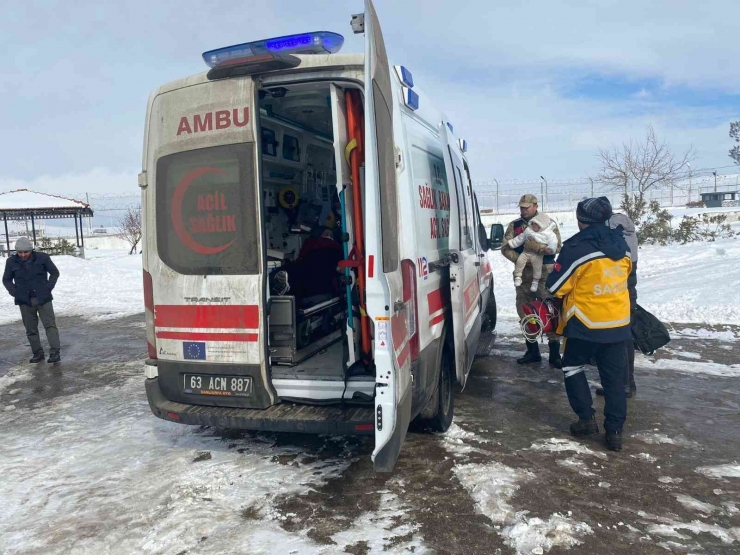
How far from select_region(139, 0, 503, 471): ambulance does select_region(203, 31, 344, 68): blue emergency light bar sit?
1 centimetres

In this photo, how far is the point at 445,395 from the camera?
14.4 ft

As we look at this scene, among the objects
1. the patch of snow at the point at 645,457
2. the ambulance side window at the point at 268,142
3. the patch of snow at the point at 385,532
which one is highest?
the ambulance side window at the point at 268,142

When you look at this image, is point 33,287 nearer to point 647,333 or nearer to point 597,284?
point 597,284

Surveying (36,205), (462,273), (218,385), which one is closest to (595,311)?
(462,273)

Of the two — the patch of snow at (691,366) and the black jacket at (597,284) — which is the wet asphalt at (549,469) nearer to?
the patch of snow at (691,366)

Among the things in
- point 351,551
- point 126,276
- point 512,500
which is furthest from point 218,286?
point 126,276

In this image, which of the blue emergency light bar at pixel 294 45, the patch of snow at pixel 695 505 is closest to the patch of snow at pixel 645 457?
the patch of snow at pixel 695 505

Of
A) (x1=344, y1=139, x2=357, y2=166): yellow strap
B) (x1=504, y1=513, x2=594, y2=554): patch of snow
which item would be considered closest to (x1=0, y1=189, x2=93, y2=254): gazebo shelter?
(x1=344, y1=139, x2=357, y2=166): yellow strap

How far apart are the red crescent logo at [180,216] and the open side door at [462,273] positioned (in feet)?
5.60

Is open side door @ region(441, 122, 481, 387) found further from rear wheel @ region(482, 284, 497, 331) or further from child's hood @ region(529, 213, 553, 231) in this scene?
rear wheel @ region(482, 284, 497, 331)

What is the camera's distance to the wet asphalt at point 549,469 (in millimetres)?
3041

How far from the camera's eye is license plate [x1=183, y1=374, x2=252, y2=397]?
3742 mm

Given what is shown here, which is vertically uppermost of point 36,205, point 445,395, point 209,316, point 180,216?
point 36,205

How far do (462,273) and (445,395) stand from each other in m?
0.95
